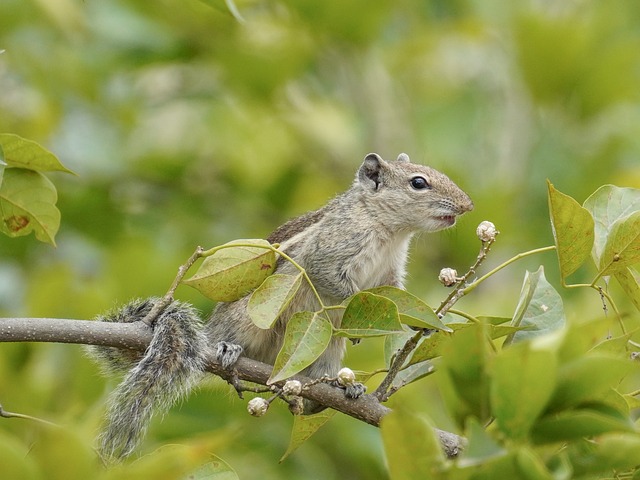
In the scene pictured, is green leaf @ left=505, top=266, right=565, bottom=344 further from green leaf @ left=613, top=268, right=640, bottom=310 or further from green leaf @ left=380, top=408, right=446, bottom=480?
green leaf @ left=380, top=408, right=446, bottom=480

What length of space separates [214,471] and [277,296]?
0.42 metres

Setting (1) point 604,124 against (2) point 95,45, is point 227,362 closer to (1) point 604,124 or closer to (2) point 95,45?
(2) point 95,45

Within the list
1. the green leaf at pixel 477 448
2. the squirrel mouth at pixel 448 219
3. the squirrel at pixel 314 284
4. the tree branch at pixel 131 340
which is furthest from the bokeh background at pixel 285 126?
the green leaf at pixel 477 448

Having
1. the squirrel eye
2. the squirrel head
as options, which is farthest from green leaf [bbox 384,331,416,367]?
the squirrel eye

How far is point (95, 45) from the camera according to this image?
507 cm

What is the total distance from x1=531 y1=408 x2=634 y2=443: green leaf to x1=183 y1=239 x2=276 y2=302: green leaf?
2.95 feet

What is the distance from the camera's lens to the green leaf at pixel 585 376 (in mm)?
1518

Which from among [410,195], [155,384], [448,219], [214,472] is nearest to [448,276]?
[214,472]

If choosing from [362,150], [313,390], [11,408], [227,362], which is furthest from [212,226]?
[313,390]

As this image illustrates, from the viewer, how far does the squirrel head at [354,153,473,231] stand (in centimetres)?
377

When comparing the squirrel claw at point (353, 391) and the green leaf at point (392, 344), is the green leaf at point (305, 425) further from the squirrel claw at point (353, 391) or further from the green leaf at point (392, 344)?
the green leaf at point (392, 344)

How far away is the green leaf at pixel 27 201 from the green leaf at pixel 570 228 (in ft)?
3.61

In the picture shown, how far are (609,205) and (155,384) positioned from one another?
4.31ft

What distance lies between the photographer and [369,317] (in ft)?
7.15
